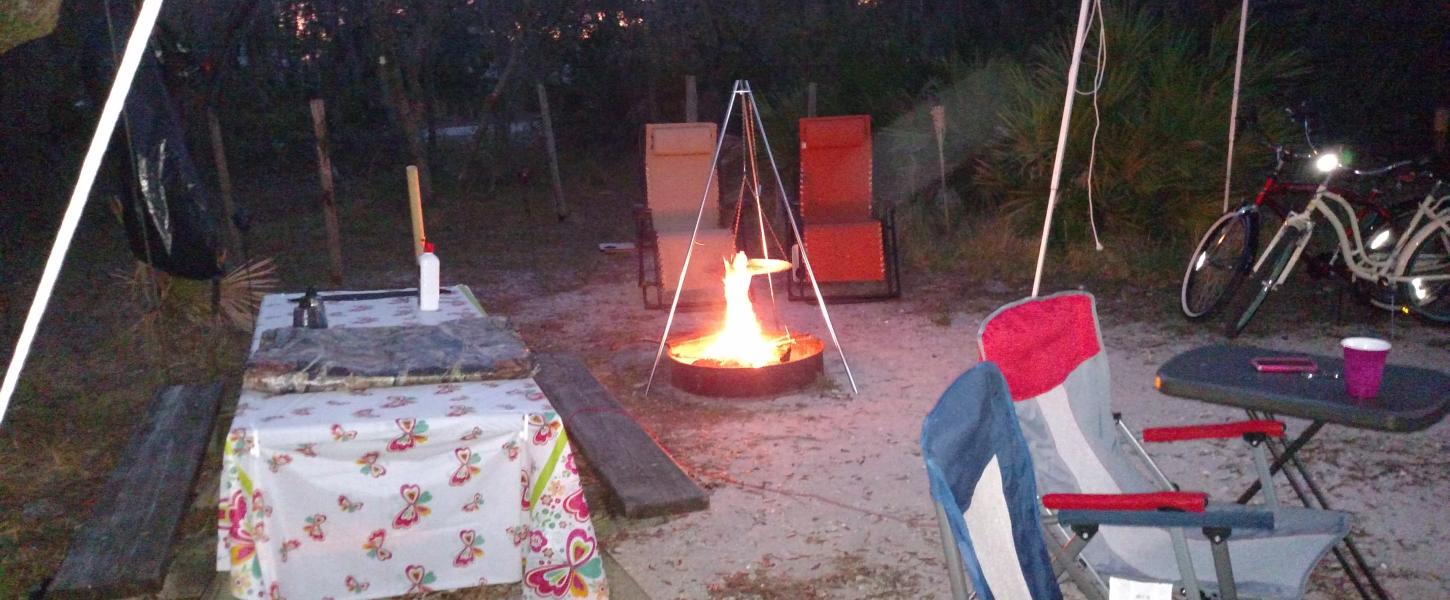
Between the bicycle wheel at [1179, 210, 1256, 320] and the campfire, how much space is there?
6.77 ft

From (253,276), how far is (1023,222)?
488 centimetres

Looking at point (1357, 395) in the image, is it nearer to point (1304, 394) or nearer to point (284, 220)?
point (1304, 394)

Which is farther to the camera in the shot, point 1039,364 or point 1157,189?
point 1157,189

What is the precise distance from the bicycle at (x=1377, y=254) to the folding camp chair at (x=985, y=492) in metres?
3.71

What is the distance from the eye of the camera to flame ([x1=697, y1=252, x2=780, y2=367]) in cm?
511

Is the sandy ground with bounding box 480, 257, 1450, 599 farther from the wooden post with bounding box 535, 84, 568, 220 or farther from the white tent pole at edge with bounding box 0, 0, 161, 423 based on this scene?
the wooden post with bounding box 535, 84, 568, 220

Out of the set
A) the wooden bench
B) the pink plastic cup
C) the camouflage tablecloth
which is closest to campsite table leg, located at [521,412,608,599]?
the camouflage tablecloth

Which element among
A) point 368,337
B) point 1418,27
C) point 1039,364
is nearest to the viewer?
point 1039,364

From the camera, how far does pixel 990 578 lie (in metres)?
2.10

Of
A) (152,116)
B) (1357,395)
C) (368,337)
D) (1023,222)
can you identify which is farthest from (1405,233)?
(152,116)

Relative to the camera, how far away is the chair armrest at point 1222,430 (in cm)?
263

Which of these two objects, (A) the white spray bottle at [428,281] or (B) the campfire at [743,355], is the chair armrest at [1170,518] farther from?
(B) the campfire at [743,355]

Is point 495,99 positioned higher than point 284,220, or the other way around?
point 495,99

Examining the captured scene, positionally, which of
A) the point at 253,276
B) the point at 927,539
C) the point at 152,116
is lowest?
the point at 927,539
